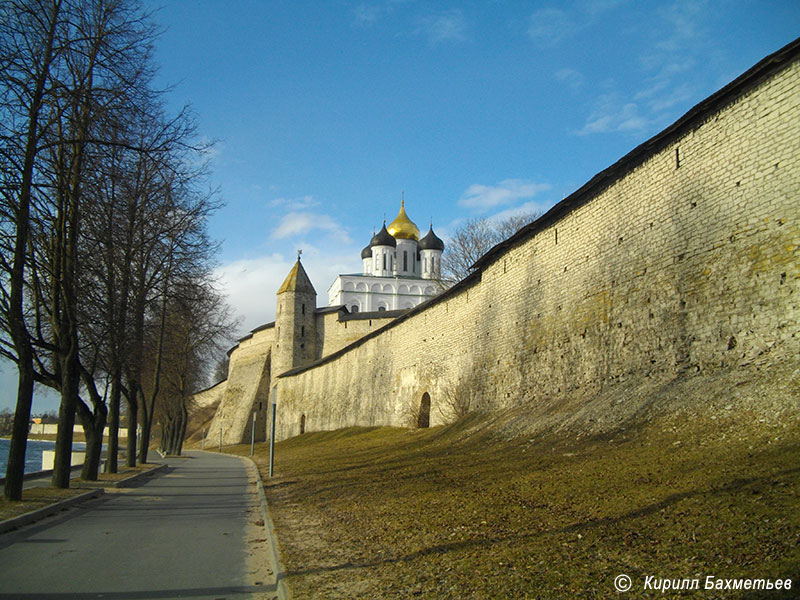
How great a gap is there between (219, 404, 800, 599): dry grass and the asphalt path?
1.87 ft

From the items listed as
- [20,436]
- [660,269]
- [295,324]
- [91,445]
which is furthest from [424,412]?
[295,324]

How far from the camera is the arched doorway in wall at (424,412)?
27.0 m

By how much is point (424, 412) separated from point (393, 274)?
57.2 m

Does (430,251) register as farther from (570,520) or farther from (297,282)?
(570,520)

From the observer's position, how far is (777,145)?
10555 millimetres

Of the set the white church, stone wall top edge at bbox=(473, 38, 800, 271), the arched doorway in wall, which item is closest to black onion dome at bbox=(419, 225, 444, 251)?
the white church

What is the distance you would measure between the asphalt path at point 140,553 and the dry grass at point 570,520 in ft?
1.87

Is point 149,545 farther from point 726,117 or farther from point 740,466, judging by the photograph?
point 726,117

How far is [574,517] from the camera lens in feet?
22.1

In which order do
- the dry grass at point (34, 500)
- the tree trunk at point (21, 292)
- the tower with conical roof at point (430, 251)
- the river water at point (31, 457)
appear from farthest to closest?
the tower with conical roof at point (430, 251)
the river water at point (31, 457)
the tree trunk at point (21, 292)
the dry grass at point (34, 500)

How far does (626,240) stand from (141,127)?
1048 cm

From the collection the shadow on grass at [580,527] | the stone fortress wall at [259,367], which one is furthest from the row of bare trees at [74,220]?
the stone fortress wall at [259,367]

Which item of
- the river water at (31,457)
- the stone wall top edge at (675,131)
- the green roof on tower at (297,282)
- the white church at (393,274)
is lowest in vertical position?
the river water at (31,457)

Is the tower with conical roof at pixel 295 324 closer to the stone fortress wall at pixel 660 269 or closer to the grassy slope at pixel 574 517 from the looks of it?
the stone fortress wall at pixel 660 269
